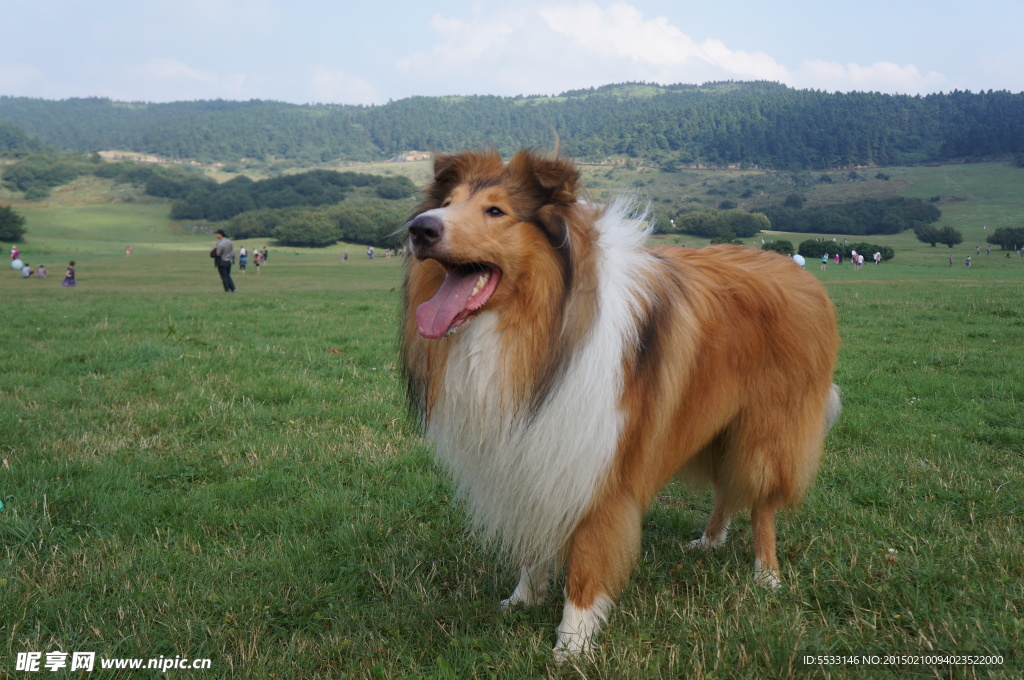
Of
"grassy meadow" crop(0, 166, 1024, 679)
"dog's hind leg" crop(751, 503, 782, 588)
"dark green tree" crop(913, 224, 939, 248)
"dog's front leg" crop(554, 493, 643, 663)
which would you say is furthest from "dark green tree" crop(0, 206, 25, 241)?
"dark green tree" crop(913, 224, 939, 248)

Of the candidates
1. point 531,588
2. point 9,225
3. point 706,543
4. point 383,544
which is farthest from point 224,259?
point 9,225

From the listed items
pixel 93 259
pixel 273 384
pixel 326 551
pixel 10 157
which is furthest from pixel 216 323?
pixel 10 157

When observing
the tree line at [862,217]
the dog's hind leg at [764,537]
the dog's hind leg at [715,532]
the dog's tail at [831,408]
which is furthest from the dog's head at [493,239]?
the tree line at [862,217]

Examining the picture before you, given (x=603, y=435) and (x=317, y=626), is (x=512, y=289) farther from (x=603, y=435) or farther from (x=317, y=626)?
(x=317, y=626)

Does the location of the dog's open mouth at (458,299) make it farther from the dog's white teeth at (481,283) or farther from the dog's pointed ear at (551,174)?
the dog's pointed ear at (551,174)

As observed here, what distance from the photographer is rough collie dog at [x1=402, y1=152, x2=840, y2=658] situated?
2982 millimetres

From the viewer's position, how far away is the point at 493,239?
2.90 metres

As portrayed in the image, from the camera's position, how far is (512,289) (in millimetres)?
2967

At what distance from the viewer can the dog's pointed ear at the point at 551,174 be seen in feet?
9.97

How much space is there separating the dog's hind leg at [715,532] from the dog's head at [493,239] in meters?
2.21

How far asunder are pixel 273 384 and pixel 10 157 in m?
176

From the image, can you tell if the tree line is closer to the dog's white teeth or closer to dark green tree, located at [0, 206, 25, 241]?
the dog's white teeth

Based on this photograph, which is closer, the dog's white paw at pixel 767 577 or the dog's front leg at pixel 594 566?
the dog's front leg at pixel 594 566

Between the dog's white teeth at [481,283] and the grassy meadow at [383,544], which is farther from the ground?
the dog's white teeth at [481,283]
